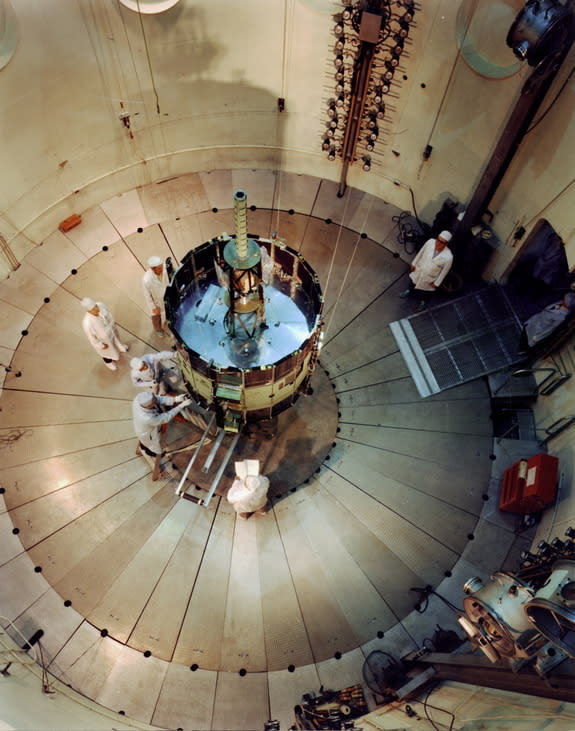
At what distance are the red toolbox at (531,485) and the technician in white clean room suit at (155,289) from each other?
665 centimetres

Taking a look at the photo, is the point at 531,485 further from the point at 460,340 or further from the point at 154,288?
the point at 154,288

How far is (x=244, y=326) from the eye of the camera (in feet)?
27.3

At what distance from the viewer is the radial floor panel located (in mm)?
8438

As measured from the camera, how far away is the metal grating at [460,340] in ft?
35.2

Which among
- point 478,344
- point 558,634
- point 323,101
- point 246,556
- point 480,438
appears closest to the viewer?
point 558,634

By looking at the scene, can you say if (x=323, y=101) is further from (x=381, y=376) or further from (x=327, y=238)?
(x=381, y=376)

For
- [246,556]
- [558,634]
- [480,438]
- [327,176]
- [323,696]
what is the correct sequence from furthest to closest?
[327,176] → [480,438] → [246,556] → [323,696] → [558,634]

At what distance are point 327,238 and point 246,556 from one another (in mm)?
6598

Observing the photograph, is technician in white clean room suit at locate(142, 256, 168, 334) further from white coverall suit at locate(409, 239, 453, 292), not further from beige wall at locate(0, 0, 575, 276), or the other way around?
white coverall suit at locate(409, 239, 453, 292)

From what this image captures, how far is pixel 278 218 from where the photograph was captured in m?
12.1

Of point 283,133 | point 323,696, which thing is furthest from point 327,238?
point 323,696

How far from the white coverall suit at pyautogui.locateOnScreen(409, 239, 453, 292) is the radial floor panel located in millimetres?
682

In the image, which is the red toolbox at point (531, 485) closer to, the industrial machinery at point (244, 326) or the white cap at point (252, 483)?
the industrial machinery at point (244, 326)

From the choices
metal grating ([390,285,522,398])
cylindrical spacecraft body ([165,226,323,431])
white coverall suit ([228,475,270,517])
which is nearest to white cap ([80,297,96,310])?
cylindrical spacecraft body ([165,226,323,431])
